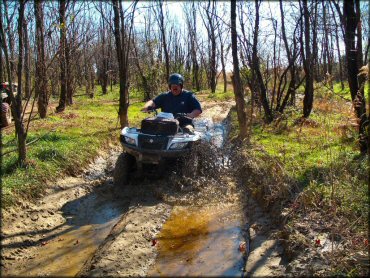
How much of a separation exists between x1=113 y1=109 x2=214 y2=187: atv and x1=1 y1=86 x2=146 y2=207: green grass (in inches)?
43.8

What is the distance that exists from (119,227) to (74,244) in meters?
0.61

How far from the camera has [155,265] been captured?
168 inches

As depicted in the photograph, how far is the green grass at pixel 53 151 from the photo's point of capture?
599 cm

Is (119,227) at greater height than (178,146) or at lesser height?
lesser

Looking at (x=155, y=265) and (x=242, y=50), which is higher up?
(x=242, y=50)

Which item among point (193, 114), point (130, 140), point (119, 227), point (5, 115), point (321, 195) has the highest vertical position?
point (5, 115)

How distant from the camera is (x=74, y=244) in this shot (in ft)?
15.9

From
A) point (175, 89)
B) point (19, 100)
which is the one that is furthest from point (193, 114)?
point (19, 100)

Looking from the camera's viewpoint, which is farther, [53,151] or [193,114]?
[193,114]

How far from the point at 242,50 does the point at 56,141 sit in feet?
20.5

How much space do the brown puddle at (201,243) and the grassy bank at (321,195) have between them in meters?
0.58

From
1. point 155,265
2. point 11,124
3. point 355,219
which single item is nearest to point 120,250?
point 155,265

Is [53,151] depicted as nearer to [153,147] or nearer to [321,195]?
[153,147]

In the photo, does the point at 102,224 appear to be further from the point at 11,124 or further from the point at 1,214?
the point at 11,124
